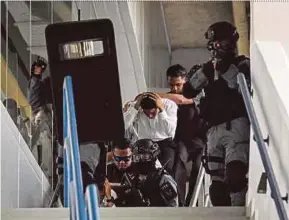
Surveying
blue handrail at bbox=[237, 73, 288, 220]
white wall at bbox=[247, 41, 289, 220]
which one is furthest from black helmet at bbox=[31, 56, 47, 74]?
blue handrail at bbox=[237, 73, 288, 220]

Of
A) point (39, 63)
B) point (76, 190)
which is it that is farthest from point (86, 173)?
point (76, 190)

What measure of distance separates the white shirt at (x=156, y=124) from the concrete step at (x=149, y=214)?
5.83ft

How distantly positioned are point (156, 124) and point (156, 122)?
16 millimetres

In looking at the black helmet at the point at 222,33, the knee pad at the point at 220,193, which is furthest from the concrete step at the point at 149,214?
the black helmet at the point at 222,33

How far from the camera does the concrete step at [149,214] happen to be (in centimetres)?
478

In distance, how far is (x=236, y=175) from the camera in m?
5.33

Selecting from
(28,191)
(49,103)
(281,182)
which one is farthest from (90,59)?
(281,182)

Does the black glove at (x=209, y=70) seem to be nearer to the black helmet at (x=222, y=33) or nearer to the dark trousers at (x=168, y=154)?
the black helmet at (x=222, y=33)

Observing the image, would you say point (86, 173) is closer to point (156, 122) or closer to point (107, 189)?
point (107, 189)

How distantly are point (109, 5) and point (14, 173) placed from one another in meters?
1.99

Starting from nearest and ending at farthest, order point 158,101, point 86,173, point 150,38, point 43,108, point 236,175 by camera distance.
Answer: point 236,175 < point 86,173 < point 158,101 < point 43,108 < point 150,38

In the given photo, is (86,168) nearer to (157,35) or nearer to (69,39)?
(69,39)

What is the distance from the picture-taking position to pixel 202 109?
18.6ft

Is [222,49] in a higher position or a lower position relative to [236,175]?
higher
